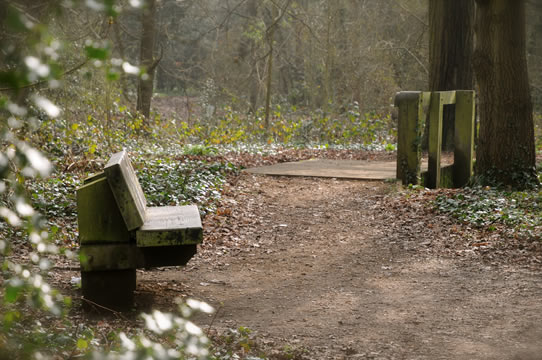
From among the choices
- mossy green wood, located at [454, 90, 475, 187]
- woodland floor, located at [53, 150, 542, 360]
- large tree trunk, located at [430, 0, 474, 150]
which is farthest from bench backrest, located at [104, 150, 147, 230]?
large tree trunk, located at [430, 0, 474, 150]

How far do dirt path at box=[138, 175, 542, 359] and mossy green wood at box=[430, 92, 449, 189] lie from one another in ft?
5.87

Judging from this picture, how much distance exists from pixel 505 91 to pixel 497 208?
2.12 metres

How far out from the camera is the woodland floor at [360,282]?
4059 mm

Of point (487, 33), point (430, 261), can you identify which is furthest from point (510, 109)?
point (430, 261)

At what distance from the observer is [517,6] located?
8297 millimetres

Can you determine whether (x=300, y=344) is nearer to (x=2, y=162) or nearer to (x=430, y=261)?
(x=430, y=261)

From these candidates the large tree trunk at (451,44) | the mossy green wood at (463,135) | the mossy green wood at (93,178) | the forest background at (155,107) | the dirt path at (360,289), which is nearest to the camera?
the forest background at (155,107)

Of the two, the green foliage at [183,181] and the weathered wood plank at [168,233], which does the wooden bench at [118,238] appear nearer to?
the weathered wood plank at [168,233]

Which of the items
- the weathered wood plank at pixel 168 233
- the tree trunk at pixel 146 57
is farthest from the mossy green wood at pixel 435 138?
the tree trunk at pixel 146 57

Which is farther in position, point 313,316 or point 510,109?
point 510,109

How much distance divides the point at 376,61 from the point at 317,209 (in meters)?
13.1

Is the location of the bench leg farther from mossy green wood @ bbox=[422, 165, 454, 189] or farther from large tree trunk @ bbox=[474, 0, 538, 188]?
mossy green wood @ bbox=[422, 165, 454, 189]

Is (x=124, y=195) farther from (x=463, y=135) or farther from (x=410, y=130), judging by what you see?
(x=463, y=135)

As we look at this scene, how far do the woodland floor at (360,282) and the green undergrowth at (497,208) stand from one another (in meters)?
0.18
